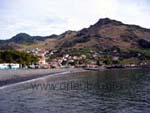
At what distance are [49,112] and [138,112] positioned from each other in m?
13.2

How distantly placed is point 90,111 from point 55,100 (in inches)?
563

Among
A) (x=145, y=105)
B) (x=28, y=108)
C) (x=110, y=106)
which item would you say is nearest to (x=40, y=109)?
(x=28, y=108)

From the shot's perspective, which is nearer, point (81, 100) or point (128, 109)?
point (128, 109)

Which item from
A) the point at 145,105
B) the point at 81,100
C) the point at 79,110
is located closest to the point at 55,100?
the point at 81,100

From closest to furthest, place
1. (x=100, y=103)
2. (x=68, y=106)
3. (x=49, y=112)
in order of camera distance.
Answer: (x=49, y=112) → (x=68, y=106) → (x=100, y=103)

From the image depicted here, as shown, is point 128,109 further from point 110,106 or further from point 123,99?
point 123,99

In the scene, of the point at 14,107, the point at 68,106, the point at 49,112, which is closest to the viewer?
the point at 49,112

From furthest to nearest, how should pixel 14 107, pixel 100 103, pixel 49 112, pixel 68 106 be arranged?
pixel 100 103
pixel 68 106
pixel 14 107
pixel 49 112

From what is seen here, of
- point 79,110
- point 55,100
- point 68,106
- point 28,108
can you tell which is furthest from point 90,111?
point 55,100

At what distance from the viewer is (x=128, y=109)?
51594mm

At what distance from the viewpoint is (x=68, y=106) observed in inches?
2169

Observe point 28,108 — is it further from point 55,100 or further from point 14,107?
point 55,100

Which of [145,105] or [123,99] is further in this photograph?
[123,99]

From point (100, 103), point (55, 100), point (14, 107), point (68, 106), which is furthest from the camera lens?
point (55, 100)
